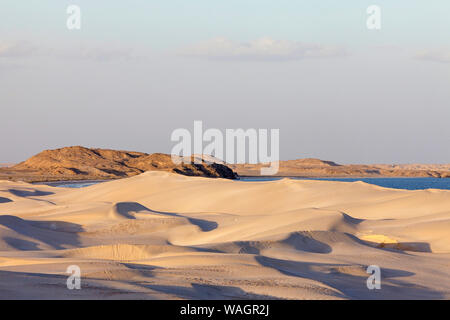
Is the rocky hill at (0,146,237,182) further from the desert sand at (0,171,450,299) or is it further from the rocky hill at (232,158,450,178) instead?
the desert sand at (0,171,450,299)

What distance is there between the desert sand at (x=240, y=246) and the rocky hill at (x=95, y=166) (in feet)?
120

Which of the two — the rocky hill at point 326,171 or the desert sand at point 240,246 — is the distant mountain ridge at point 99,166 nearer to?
the rocky hill at point 326,171

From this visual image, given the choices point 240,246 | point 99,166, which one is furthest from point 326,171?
point 240,246

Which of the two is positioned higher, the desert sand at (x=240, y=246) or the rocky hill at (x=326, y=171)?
the desert sand at (x=240, y=246)

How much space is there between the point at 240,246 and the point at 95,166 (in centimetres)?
6483

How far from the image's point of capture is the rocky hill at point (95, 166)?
6203 centimetres

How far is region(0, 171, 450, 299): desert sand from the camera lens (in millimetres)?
6168

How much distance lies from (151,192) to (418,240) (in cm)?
1425

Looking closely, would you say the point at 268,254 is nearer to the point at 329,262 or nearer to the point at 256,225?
the point at 329,262

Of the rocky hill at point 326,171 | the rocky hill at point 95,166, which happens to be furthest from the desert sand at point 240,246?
the rocky hill at point 326,171

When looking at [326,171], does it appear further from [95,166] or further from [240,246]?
[240,246]

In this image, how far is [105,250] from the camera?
9.61m

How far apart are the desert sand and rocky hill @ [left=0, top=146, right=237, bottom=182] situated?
120 ft

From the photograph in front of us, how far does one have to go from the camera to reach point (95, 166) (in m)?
73.0
